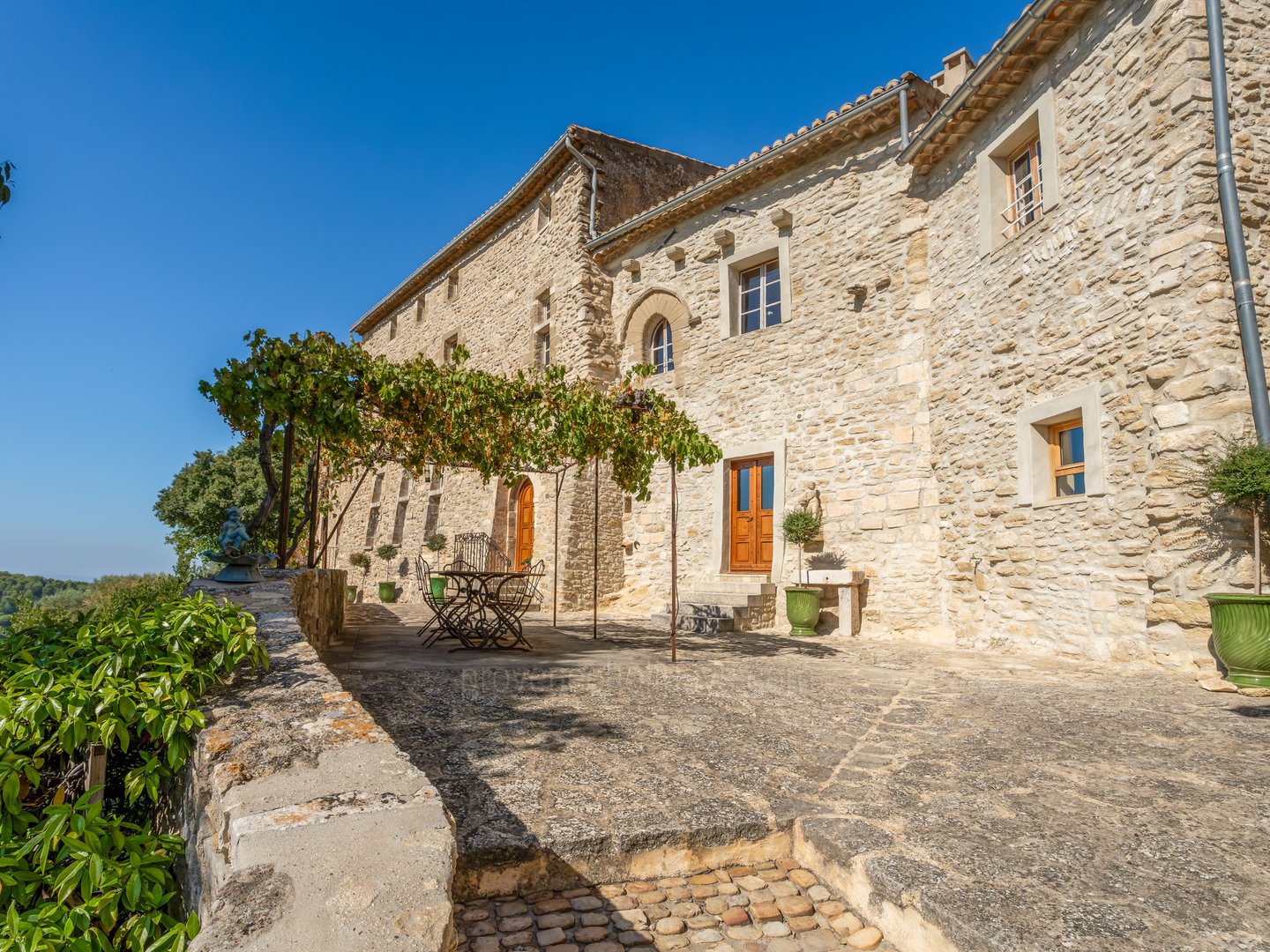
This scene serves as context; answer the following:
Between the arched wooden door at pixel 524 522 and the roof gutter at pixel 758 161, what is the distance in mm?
4600

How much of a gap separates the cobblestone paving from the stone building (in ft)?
14.6

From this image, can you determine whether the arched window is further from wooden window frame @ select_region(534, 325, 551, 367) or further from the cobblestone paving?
the cobblestone paving

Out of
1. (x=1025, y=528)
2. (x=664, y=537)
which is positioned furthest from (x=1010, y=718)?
(x=664, y=537)

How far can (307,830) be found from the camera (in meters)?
1.38

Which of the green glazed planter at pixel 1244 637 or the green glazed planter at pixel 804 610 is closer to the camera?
the green glazed planter at pixel 1244 637

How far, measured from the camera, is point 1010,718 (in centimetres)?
380

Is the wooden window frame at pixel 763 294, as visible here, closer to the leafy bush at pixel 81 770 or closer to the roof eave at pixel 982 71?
the roof eave at pixel 982 71

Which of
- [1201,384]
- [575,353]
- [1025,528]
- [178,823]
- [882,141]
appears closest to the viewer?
[178,823]

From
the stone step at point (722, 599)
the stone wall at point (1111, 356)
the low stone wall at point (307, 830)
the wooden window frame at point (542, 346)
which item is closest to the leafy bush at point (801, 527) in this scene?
the stone step at point (722, 599)

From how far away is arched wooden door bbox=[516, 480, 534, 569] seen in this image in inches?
538

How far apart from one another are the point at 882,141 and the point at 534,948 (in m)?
9.30

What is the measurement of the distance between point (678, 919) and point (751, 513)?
807 centimetres

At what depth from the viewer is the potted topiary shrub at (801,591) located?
8.40 m

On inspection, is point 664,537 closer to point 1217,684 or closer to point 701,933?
point 1217,684
